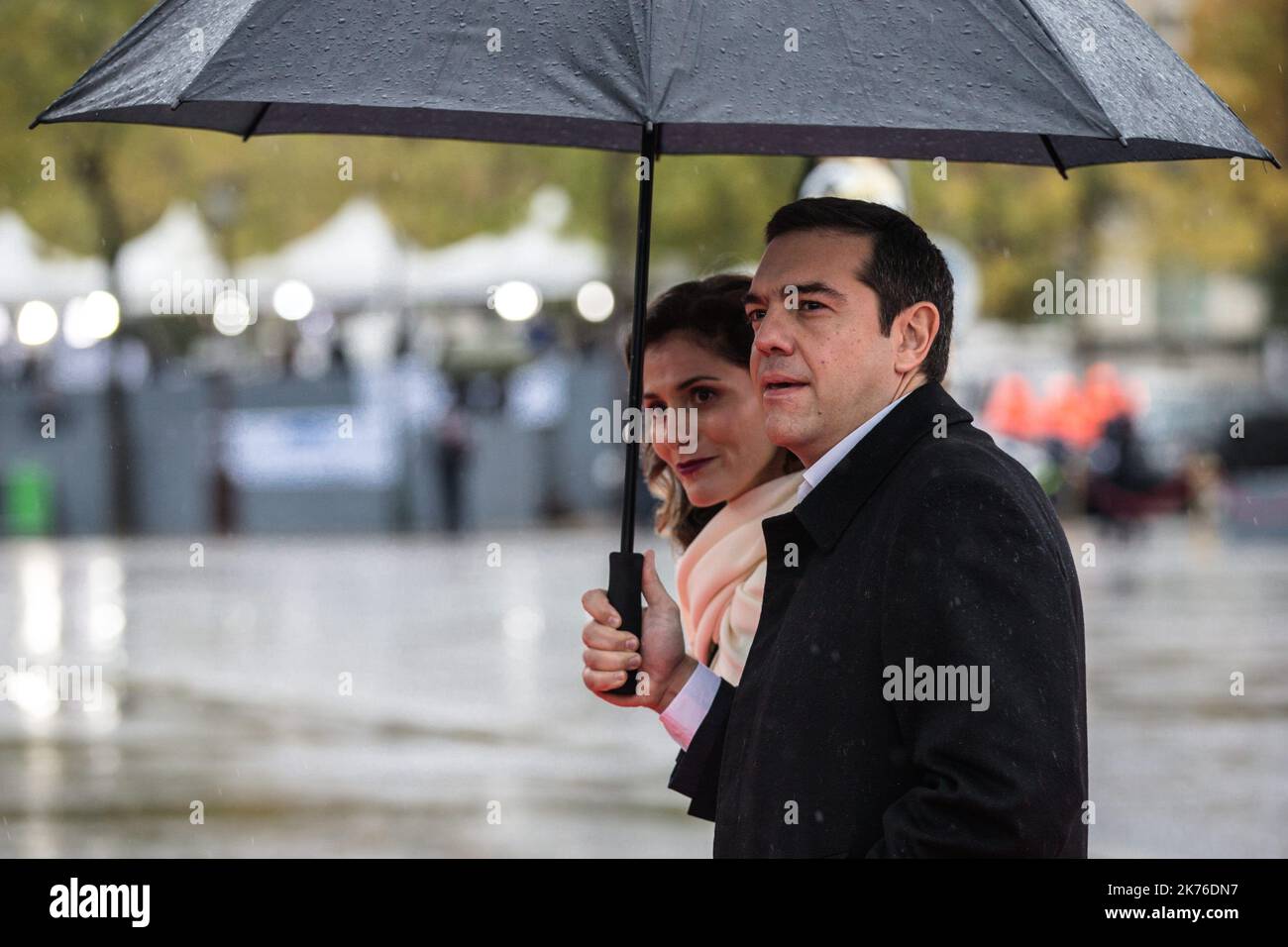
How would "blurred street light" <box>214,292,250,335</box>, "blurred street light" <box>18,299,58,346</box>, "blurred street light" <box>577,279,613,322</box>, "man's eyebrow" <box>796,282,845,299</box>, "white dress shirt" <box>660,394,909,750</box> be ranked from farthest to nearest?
"blurred street light" <box>18,299,58,346</box>
"blurred street light" <box>577,279,613,322</box>
"blurred street light" <box>214,292,250,335</box>
"white dress shirt" <box>660,394,909,750</box>
"man's eyebrow" <box>796,282,845,299</box>

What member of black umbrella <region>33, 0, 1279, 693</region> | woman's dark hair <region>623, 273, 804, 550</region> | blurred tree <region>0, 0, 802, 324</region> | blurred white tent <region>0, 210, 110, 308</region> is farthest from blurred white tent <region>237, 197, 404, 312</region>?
black umbrella <region>33, 0, 1279, 693</region>

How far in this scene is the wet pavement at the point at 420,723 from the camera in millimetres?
8398

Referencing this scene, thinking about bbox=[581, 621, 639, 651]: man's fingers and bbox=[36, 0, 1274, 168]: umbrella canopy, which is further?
bbox=[581, 621, 639, 651]: man's fingers

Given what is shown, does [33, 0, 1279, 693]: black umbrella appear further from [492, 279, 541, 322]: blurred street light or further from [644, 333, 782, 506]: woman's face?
[492, 279, 541, 322]: blurred street light

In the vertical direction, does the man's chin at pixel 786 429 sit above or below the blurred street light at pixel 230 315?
below

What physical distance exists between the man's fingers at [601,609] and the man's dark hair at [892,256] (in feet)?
2.20

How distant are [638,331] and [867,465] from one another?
680 millimetres

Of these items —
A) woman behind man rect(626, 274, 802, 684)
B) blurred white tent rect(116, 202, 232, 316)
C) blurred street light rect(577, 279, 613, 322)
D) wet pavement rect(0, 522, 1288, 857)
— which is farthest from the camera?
blurred white tent rect(116, 202, 232, 316)

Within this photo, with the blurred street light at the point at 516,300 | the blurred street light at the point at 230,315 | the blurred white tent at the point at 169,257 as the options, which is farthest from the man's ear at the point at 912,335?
the blurred white tent at the point at 169,257

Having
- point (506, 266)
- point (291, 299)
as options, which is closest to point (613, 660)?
point (506, 266)

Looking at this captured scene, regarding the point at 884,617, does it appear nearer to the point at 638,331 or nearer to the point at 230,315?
the point at 638,331

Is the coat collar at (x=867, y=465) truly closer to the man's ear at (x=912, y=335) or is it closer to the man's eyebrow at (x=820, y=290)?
the man's ear at (x=912, y=335)

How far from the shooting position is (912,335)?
9.68 ft

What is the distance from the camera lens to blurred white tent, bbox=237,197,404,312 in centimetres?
3011
